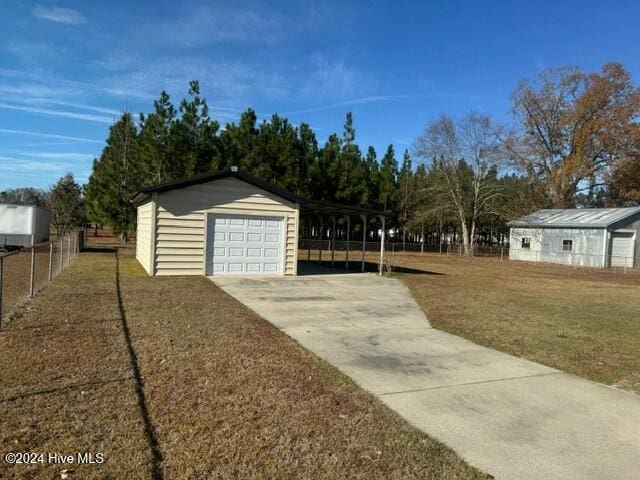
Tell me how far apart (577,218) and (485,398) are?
105ft

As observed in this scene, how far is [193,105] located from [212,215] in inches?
587

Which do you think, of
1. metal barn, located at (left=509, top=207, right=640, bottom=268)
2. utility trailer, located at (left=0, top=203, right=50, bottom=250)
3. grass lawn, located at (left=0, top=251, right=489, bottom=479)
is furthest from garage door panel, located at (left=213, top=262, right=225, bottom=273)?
metal barn, located at (left=509, top=207, right=640, bottom=268)

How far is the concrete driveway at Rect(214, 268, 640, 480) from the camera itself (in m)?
3.38

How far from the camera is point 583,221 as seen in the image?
30.3 metres

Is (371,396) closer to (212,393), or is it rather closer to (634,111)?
(212,393)

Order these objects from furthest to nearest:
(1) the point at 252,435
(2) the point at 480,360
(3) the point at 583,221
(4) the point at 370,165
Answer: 1. (4) the point at 370,165
2. (3) the point at 583,221
3. (2) the point at 480,360
4. (1) the point at 252,435

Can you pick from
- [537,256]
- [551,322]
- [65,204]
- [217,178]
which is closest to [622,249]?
[537,256]

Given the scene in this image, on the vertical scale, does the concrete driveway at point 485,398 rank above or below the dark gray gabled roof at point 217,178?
below

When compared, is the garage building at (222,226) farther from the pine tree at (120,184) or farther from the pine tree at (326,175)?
the pine tree at (326,175)

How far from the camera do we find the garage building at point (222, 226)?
13.7 metres

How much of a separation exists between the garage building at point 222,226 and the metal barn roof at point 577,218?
22.7 meters

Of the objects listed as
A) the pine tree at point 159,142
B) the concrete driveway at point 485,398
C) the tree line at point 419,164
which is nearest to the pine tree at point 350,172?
the tree line at point 419,164

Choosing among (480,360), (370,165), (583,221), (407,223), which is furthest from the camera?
(407,223)

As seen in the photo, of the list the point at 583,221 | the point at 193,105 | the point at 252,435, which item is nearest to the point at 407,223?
the point at 583,221
